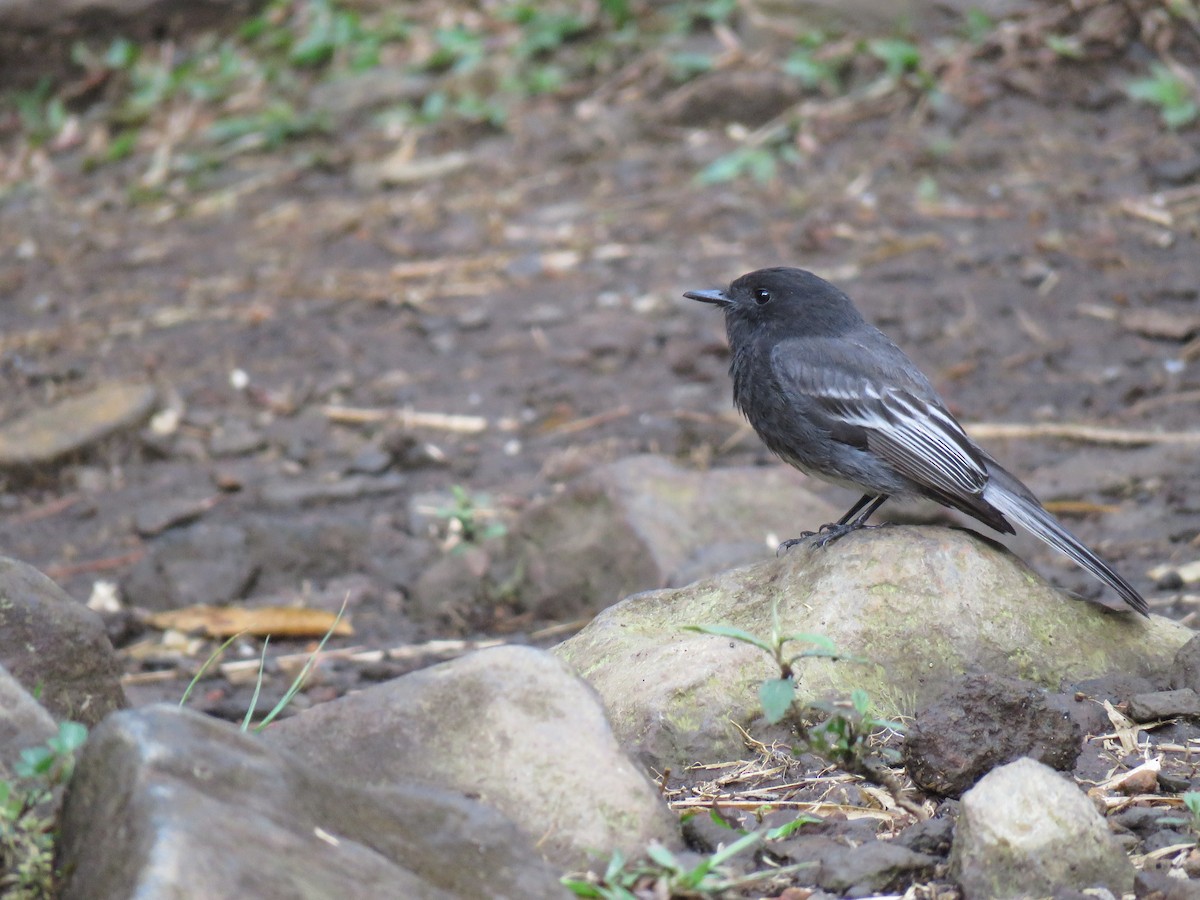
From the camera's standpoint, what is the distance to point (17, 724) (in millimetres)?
2738

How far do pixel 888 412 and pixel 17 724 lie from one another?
10.2 ft

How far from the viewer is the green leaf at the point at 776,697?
9.87ft

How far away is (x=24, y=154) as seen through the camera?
40.6 feet

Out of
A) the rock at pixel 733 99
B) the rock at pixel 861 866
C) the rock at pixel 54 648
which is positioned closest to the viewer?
the rock at pixel 861 866

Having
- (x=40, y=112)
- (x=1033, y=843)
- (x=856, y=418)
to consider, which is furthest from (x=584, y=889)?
(x=40, y=112)

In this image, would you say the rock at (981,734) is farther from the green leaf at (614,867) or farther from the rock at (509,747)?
the green leaf at (614,867)

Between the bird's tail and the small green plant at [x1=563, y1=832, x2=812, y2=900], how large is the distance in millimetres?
2067

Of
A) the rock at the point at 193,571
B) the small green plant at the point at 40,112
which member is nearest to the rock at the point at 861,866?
the rock at the point at 193,571

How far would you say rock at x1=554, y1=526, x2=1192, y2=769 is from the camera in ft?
12.2

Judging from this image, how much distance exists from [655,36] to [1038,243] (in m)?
4.23

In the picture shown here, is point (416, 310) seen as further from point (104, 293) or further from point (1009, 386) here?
point (1009, 386)

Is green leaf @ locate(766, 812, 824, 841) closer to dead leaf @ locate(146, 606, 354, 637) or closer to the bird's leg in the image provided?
the bird's leg

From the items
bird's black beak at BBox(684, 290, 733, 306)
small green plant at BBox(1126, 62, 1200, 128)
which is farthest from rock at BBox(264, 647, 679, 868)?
small green plant at BBox(1126, 62, 1200, 128)

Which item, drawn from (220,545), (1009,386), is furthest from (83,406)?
(1009,386)
